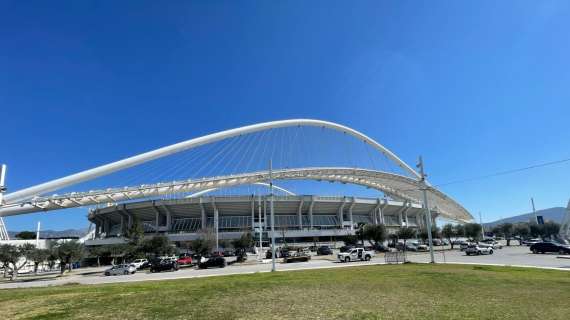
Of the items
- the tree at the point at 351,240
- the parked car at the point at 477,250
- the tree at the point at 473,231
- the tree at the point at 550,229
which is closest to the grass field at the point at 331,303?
the parked car at the point at 477,250

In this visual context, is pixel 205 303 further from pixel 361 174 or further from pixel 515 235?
pixel 515 235

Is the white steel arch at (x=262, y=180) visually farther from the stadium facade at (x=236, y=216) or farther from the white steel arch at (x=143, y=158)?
the stadium facade at (x=236, y=216)

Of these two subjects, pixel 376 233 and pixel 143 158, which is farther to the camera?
pixel 376 233

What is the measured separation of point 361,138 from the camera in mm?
90750

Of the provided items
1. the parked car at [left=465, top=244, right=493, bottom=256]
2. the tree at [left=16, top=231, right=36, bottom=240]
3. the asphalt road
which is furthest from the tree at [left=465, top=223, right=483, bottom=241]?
the tree at [left=16, top=231, right=36, bottom=240]

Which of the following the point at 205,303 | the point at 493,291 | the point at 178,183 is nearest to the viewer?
the point at 205,303

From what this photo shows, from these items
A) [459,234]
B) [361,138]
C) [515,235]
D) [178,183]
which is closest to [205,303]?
[178,183]

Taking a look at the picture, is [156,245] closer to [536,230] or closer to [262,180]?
[262,180]

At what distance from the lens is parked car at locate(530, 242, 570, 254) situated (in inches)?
1615

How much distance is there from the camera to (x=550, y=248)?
43.7m

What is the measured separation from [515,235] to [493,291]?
122298 mm

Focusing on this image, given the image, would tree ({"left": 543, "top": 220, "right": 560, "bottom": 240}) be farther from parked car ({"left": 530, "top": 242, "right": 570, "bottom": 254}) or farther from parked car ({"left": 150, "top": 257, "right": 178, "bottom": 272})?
parked car ({"left": 150, "top": 257, "right": 178, "bottom": 272})

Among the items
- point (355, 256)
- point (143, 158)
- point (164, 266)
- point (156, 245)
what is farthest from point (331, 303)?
point (156, 245)

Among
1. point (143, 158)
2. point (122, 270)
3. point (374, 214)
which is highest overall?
point (143, 158)
